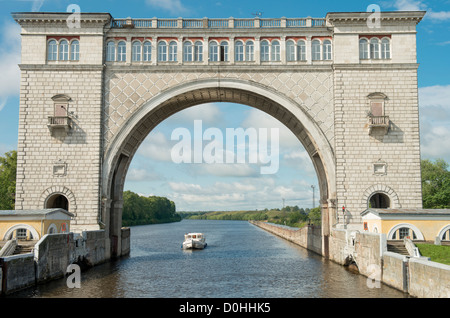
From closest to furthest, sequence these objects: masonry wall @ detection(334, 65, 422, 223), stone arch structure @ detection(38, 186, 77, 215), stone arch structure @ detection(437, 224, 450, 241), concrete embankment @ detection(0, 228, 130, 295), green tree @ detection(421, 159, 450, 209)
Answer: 1. concrete embankment @ detection(0, 228, 130, 295)
2. stone arch structure @ detection(437, 224, 450, 241)
3. masonry wall @ detection(334, 65, 422, 223)
4. stone arch structure @ detection(38, 186, 77, 215)
5. green tree @ detection(421, 159, 450, 209)

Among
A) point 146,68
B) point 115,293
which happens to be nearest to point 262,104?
point 146,68

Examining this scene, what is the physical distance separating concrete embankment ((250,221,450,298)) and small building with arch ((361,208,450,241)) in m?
1.83

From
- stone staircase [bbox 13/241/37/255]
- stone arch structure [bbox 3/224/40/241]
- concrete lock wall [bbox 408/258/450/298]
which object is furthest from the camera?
stone arch structure [bbox 3/224/40/241]

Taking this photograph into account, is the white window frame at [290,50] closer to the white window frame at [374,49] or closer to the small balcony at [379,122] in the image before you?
the white window frame at [374,49]

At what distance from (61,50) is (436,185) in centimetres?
4901

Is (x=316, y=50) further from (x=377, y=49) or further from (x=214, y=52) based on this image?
(x=214, y=52)

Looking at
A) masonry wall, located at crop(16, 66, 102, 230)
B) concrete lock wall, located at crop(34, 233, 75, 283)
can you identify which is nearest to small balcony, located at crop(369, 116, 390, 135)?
masonry wall, located at crop(16, 66, 102, 230)

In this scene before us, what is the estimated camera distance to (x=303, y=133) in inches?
1331

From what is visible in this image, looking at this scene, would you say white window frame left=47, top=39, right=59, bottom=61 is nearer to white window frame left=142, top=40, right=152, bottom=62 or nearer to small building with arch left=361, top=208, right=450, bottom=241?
white window frame left=142, top=40, right=152, bottom=62

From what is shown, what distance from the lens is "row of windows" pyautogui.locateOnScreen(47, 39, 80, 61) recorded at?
31.9 meters

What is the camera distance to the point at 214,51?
32.7 m

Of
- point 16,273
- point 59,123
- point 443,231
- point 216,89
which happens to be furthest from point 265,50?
point 16,273
